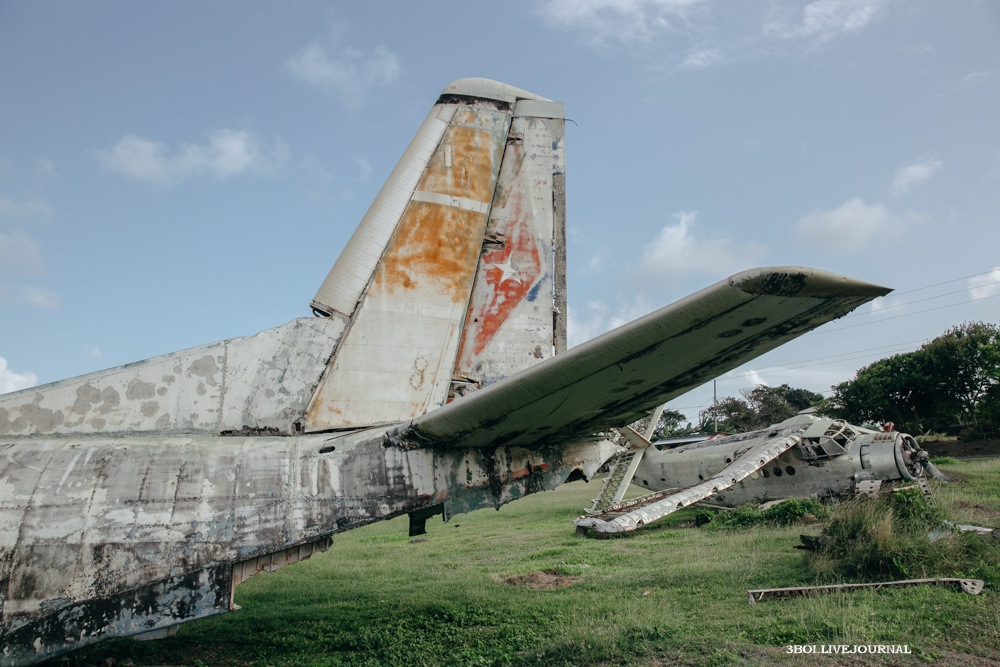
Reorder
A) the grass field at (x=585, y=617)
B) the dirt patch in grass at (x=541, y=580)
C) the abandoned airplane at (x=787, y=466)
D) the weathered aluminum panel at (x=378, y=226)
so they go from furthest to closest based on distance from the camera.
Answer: the abandoned airplane at (x=787, y=466)
the dirt patch in grass at (x=541, y=580)
the weathered aluminum panel at (x=378, y=226)
the grass field at (x=585, y=617)

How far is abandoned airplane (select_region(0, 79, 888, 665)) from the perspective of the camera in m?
3.58

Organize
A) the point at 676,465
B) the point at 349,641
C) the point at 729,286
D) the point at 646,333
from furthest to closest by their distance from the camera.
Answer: the point at 676,465 < the point at 349,641 < the point at 646,333 < the point at 729,286

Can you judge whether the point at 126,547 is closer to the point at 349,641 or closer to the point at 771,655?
the point at 349,641

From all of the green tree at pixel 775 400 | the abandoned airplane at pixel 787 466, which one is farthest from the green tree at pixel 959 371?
the abandoned airplane at pixel 787 466

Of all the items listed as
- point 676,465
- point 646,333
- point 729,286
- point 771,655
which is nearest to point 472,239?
Answer: point 646,333

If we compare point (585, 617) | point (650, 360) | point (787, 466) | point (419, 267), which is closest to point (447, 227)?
point (419, 267)

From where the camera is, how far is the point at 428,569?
10164 mm

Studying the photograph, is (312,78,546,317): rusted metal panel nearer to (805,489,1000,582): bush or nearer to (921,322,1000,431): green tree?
(805,489,1000,582): bush

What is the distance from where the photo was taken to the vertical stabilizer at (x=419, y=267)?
530 cm

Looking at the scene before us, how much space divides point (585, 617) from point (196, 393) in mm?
4253

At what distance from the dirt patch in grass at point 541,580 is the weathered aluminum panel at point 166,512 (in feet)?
12.2

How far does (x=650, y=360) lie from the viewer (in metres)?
3.68

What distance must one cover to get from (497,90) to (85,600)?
5.76 meters

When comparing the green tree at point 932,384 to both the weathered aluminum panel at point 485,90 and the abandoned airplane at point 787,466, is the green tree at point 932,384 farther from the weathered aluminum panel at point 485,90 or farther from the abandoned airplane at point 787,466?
the weathered aluminum panel at point 485,90
